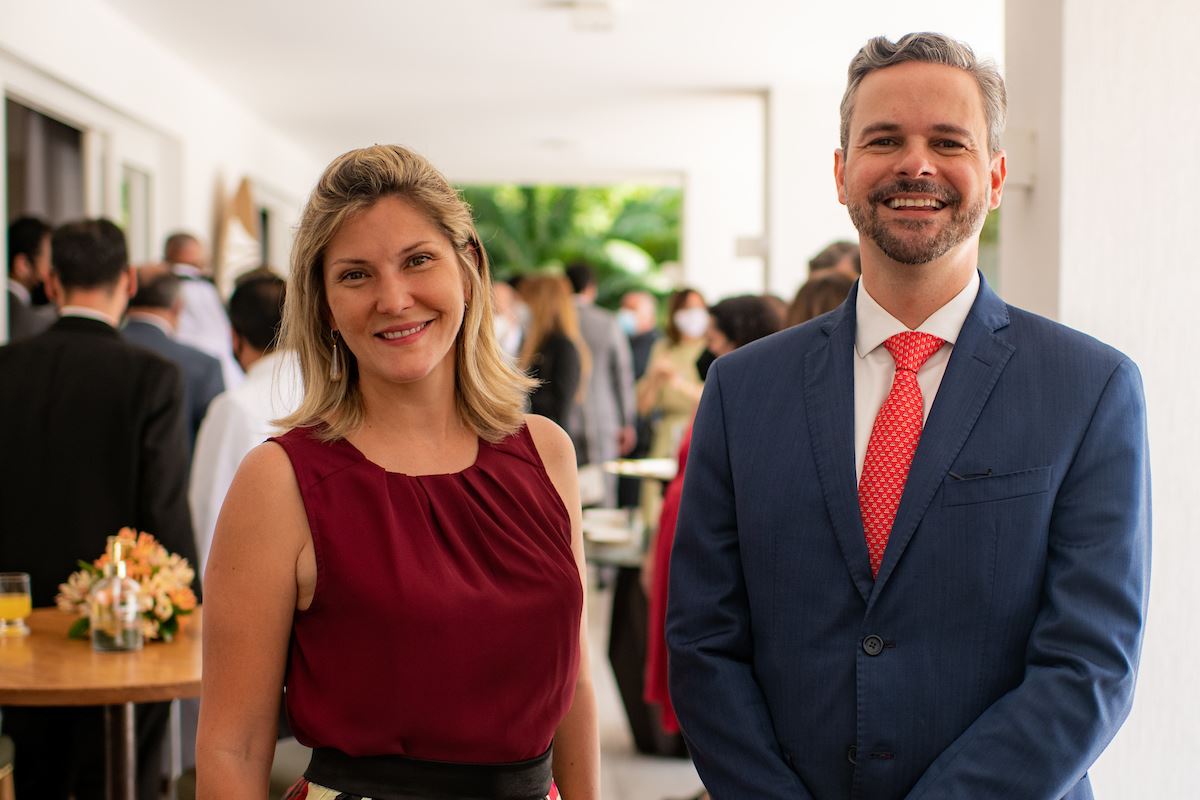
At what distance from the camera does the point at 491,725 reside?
5.84ft

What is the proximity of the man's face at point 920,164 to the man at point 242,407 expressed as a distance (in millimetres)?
2112

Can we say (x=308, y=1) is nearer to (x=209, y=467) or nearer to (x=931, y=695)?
(x=209, y=467)

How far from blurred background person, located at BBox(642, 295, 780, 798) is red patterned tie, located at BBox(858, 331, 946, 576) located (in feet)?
6.20

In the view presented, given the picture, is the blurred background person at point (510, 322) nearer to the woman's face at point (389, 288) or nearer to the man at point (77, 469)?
the man at point (77, 469)

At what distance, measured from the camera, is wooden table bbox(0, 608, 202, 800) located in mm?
2709

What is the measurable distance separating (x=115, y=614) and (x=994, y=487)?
84.5 inches

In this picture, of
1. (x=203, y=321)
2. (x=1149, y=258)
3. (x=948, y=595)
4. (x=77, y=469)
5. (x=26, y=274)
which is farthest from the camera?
(x=203, y=321)

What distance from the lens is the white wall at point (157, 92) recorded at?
244 inches

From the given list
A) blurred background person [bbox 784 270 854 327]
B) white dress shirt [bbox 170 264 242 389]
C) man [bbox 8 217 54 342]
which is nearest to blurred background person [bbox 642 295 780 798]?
blurred background person [bbox 784 270 854 327]

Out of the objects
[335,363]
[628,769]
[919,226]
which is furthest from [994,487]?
[628,769]

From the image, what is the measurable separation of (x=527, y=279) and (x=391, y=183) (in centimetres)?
596

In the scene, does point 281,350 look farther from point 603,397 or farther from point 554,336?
point 603,397

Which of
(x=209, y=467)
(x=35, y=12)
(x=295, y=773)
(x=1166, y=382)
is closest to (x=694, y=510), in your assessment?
(x=295, y=773)

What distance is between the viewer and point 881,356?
1.86 m
